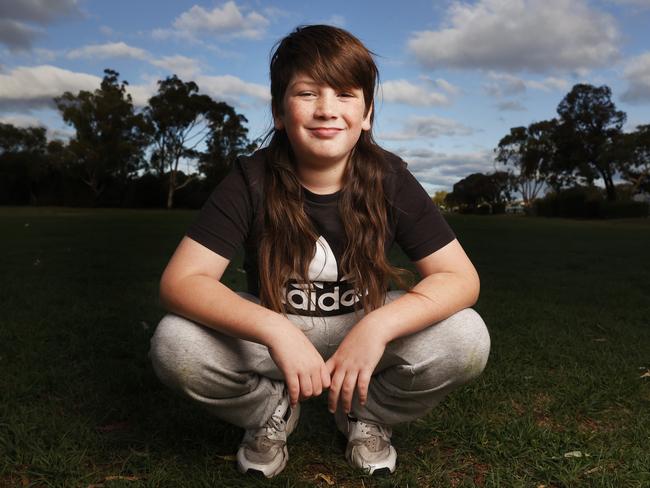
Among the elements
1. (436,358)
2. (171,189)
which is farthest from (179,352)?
(171,189)

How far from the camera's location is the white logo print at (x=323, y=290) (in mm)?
2148

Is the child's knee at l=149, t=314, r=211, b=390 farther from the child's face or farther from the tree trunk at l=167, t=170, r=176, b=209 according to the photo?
the tree trunk at l=167, t=170, r=176, b=209

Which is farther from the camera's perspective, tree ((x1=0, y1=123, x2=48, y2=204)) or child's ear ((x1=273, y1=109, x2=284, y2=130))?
tree ((x1=0, y1=123, x2=48, y2=204))

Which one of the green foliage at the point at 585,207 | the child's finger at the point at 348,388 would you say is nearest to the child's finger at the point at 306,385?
the child's finger at the point at 348,388

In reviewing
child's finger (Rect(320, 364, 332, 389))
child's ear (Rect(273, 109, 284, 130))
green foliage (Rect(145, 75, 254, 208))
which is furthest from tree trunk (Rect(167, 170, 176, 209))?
child's finger (Rect(320, 364, 332, 389))

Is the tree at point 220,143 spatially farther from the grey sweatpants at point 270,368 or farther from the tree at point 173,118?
the grey sweatpants at point 270,368

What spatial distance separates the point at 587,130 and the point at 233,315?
53195mm

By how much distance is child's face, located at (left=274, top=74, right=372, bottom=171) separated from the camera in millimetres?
2043

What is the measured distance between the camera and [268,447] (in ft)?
6.72

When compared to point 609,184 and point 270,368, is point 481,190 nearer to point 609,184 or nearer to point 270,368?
point 609,184

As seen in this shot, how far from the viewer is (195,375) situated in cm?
188

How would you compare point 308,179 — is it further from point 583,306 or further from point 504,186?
point 504,186

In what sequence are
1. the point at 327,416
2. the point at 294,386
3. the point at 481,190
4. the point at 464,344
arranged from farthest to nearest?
the point at 481,190 → the point at 327,416 → the point at 464,344 → the point at 294,386

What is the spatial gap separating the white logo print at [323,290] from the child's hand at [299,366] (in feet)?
1.49
